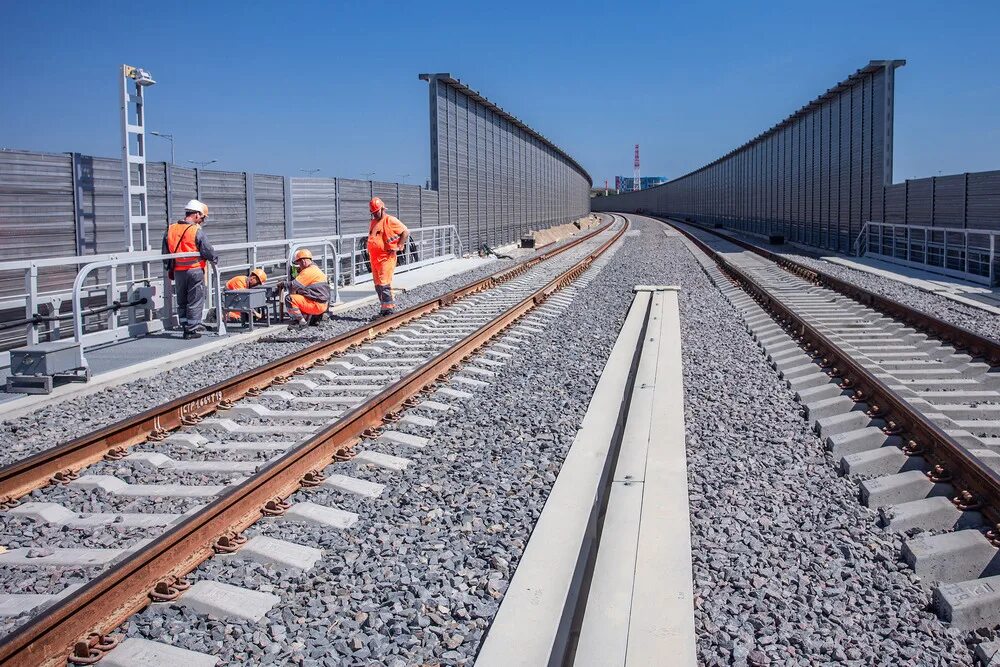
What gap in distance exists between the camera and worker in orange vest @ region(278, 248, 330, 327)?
12.8 m

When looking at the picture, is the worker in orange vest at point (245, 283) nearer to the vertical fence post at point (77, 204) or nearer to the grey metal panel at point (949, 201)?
the vertical fence post at point (77, 204)

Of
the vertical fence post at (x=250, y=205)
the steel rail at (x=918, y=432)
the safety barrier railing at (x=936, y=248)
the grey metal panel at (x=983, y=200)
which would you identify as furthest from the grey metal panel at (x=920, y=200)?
the vertical fence post at (x=250, y=205)

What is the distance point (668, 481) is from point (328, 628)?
2.47 meters

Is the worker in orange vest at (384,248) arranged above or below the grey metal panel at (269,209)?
below

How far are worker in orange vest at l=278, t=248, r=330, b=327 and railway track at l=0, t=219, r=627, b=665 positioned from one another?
2481 millimetres

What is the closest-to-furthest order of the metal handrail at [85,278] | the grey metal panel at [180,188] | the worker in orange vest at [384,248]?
1. the metal handrail at [85,278]
2. the worker in orange vest at [384,248]
3. the grey metal panel at [180,188]

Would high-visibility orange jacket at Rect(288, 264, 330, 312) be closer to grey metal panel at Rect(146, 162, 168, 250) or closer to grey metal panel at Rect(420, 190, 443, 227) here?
Answer: grey metal panel at Rect(146, 162, 168, 250)

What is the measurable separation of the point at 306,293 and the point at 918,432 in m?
8.79

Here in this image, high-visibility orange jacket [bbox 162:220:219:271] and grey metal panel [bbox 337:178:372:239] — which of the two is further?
grey metal panel [bbox 337:178:372:239]

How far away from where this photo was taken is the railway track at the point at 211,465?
3740mm

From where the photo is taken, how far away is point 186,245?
11352mm

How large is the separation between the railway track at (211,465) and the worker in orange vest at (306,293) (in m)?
2.48

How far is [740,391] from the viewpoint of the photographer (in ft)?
27.3

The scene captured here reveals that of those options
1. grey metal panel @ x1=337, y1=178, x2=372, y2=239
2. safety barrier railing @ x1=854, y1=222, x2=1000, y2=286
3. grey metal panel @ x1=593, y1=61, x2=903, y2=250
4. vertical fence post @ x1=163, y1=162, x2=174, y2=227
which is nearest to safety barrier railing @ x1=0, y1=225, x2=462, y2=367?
vertical fence post @ x1=163, y1=162, x2=174, y2=227
